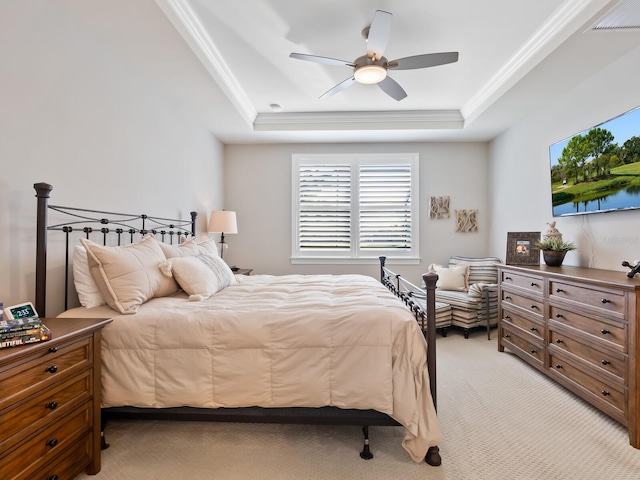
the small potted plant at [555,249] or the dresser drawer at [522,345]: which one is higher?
the small potted plant at [555,249]

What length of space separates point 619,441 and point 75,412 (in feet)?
9.30

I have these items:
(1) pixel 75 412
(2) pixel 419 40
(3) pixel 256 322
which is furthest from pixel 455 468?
(2) pixel 419 40

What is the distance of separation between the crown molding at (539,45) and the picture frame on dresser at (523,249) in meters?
1.41

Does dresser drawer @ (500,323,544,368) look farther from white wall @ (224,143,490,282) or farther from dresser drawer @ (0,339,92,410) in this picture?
dresser drawer @ (0,339,92,410)

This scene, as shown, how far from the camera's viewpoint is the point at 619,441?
1942 mm

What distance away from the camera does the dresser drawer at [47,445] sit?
119cm

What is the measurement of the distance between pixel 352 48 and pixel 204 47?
4.02ft

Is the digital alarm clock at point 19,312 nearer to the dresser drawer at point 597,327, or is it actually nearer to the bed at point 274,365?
the bed at point 274,365

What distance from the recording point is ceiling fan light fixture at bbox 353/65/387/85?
8.45ft

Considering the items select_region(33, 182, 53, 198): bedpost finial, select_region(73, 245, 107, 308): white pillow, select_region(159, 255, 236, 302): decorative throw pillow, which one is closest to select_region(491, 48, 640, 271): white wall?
select_region(159, 255, 236, 302): decorative throw pillow

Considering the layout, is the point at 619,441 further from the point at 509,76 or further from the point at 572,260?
the point at 509,76

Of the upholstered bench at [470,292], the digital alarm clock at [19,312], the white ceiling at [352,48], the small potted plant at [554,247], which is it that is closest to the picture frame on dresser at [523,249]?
the small potted plant at [554,247]

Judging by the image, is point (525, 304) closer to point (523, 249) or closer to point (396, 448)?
point (523, 249)

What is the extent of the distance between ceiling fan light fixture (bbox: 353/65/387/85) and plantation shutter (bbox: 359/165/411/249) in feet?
7.64
